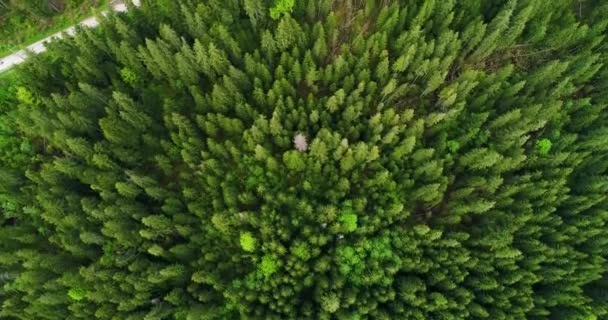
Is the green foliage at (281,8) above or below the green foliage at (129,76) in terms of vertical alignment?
above

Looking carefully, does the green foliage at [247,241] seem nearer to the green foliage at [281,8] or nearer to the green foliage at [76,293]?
the green foliage at [76,293]

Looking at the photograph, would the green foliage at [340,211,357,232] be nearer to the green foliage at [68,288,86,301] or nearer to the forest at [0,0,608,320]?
the forest at [0,0,608,320]

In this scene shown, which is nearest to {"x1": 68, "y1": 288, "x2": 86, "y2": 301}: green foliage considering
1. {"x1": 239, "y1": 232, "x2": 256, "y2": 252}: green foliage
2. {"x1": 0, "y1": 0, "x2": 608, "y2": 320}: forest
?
{"x1": 0, "y1": 0, "x2": 608, "y2": 320}: forest

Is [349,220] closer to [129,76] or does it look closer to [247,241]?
[247,241]

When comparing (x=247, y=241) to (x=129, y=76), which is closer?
(x=247, y=241)

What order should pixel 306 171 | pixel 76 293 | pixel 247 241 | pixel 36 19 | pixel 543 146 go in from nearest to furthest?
pixel 76 293, pixel 247 241, pixel 306 171, pixel 543 146, pixel 36 19

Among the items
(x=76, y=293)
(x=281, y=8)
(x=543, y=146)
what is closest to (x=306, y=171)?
(x=281, y=8)

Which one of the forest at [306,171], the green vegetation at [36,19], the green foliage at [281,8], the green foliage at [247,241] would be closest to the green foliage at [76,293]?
the forest at [306,171]
